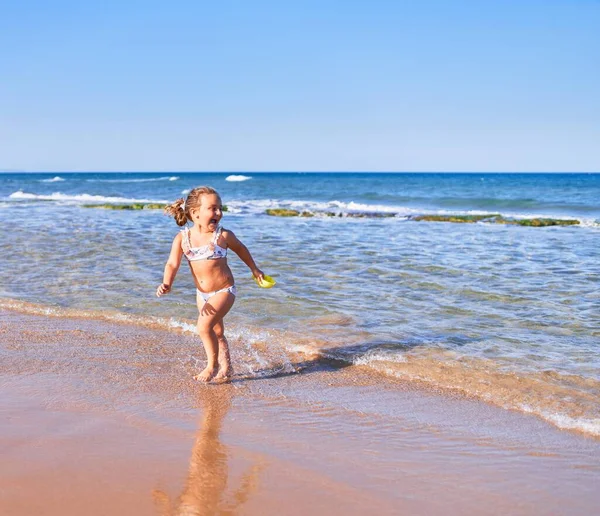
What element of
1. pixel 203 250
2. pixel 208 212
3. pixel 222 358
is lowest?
pixel 222 358

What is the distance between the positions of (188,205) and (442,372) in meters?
2.36

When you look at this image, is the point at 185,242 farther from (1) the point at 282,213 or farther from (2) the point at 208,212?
(1) the point at 282,213

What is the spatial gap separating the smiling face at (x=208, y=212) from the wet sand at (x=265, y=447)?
1.17 meters

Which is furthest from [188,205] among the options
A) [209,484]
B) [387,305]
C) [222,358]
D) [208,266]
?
[387,305]

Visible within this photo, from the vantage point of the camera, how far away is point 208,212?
5039 mm

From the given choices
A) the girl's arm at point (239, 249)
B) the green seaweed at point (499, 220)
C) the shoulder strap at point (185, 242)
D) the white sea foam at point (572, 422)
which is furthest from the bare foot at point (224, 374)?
the green seaweed at point (499, 220)

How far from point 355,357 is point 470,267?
561 centimetres

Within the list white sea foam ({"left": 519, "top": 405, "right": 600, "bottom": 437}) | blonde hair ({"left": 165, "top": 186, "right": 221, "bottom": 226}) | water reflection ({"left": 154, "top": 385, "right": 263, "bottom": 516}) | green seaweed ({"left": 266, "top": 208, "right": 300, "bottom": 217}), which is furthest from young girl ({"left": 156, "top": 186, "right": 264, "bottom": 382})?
green seaweed ({"left": 266, "top": 208, "right": 300, "bottom": 217})

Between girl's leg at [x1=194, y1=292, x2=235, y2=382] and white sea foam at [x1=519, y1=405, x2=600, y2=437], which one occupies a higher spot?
girl's leg at [x1=194, y1=292, x2=235, y2=382]

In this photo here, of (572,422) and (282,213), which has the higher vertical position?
(282,213)

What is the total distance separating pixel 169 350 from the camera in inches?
233

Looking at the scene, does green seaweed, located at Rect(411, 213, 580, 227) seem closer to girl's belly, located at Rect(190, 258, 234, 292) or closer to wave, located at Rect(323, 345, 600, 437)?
wave, located at Rect(323, 345, 600, 437)

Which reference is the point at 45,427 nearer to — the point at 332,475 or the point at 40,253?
the point at 332,475

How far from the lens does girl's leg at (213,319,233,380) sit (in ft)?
16.8
